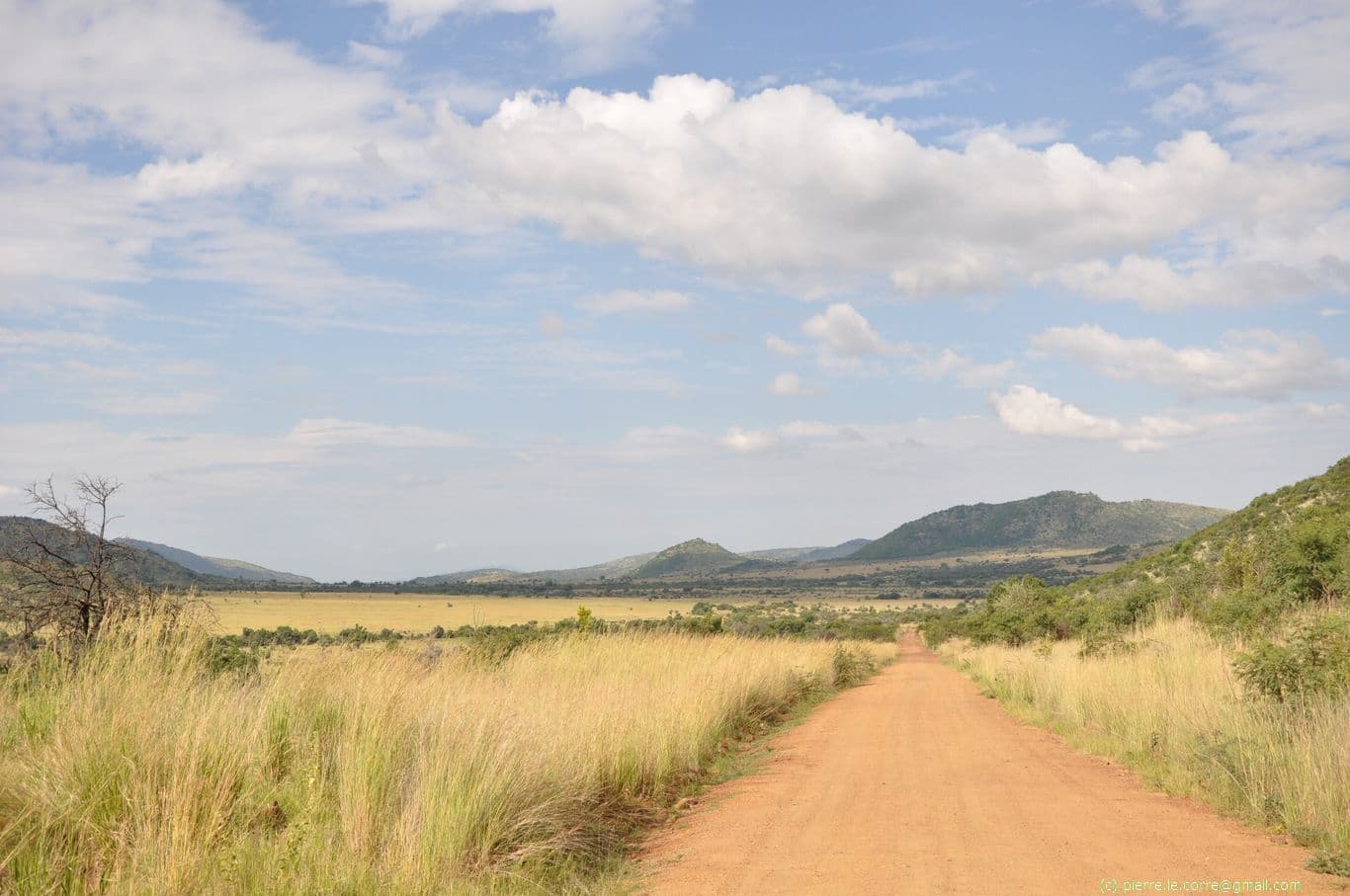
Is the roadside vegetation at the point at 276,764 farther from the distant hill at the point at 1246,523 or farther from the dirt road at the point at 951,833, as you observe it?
the distant hill at the point at 1246,523

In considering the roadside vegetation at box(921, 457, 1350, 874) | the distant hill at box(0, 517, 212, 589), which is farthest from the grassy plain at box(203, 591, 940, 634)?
the distant hill at box(0, 517, 212, 589)

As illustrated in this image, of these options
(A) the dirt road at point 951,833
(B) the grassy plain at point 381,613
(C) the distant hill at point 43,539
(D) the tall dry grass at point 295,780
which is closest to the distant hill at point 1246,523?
(A) the dirt road at point 951,833

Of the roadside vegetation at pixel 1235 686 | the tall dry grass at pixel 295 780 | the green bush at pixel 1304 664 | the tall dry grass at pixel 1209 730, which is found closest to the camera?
the tall dry grass at pixel 295 780

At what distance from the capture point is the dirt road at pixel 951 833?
7246mm

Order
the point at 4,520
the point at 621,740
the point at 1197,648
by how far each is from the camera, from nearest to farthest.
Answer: the point at 621,740 < the point at 4,520 < the point at 1197,648

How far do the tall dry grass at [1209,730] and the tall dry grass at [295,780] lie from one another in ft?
19.3

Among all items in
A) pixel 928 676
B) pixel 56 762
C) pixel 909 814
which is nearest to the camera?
pixel 56 762

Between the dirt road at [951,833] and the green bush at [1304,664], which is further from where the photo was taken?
the green bush at [1304,664]

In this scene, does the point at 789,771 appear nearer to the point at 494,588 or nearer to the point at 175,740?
the point at 175,740

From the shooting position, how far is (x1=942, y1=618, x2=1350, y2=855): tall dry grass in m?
8.47

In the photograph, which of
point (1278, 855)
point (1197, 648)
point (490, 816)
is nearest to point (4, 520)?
point (490, 816)

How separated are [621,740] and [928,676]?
85.8 feet

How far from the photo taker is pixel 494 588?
161000 millimetres

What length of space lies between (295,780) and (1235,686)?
1127cm
